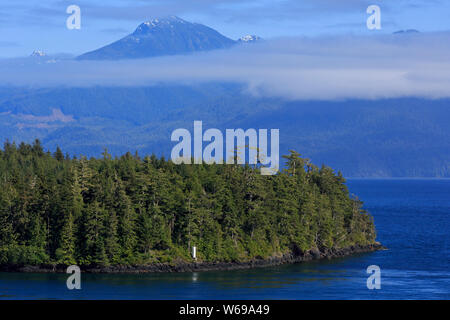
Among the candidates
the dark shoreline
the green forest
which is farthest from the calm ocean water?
the green forest

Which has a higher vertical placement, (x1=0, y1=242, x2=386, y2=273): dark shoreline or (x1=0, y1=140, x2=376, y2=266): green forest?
(x1=0, y1=140, x2=376, y2=266): green forest

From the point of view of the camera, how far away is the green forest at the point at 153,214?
112 m

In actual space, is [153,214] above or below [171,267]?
above

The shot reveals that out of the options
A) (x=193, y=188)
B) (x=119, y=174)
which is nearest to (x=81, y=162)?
(x=119, y=174)

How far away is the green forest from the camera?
112 metres

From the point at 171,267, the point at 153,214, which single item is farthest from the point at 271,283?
the point at 153,214

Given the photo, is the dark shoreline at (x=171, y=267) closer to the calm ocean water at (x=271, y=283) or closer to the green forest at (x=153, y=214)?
the green forest at (x=153, y=214)

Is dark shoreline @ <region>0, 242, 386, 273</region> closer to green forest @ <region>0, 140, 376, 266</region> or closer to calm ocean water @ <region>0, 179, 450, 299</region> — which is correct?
green forest @ <region>0, 140, 376, 266</region>

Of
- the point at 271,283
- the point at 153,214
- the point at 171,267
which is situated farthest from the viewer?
the point at 153,214

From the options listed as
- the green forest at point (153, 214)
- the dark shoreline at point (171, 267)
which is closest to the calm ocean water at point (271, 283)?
the dark shoreline at point (171, 267)

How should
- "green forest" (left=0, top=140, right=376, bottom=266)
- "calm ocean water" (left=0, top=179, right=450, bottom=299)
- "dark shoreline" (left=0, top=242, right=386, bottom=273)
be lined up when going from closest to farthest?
"calm ocean water" (left=0, top=179, right=450, bottom=299) → "dark shoreline" (left=0, top=242, right=386, bottom=273) → "green forest" (left=0, top=140, right=376, bottom=266)

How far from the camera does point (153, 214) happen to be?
116438 mm

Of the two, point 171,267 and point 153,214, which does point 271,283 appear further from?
point 153,214
